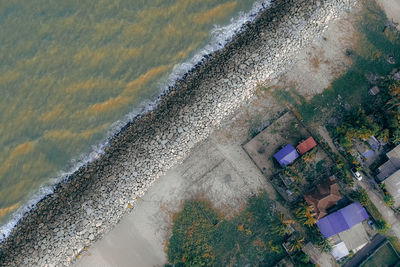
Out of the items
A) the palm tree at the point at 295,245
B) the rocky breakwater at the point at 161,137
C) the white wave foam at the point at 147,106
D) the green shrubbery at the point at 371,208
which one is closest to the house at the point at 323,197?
Result: the green shrubbery at the point at 371,208

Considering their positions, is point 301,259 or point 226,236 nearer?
point 301,259

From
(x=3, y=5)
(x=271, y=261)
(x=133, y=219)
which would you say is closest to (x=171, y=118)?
(x=133, y=219)

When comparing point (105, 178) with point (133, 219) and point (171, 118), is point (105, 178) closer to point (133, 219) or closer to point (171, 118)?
point (133, 219)

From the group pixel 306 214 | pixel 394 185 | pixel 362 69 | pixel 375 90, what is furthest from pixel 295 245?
pixel 362 69

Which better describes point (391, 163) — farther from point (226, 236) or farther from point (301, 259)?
point (226, 236)

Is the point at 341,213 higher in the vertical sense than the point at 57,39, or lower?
lower

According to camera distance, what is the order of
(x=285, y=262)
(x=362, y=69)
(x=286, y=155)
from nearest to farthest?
(x=286, y=155) < (x=285, y=262) < (x=362, y=69)
